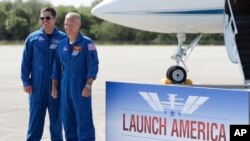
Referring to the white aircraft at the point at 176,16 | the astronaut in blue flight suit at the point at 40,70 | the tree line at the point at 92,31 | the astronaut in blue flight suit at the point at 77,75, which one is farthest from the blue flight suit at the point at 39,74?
the tree line at the point at 92,31

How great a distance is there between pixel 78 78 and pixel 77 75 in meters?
0.04

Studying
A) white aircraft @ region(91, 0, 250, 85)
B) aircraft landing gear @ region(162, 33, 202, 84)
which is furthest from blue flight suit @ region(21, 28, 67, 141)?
aircraft landing gear @ region(162, 33, 202, 84)

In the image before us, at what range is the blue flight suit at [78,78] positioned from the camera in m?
7.55

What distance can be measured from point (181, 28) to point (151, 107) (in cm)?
1103

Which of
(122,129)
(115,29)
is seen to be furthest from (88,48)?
(115,29)

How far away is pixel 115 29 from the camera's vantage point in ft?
302

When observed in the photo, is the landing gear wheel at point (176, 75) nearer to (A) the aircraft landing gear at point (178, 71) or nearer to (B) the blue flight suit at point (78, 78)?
(A) the aircraft landing gear at point (178, 71)

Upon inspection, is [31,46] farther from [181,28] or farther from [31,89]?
[181,28]

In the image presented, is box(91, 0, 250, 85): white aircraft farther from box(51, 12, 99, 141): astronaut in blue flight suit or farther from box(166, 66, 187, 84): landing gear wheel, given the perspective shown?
box(51, 12, 99, 141): astronaut in blue flight suit

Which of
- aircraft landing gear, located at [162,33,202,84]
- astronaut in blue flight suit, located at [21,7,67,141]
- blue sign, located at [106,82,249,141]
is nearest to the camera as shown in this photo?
blue sign, located at [106,82,249,141]

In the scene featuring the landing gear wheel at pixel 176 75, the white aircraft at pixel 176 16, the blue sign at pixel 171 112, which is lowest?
the landing gear wheel at pixel 176 75

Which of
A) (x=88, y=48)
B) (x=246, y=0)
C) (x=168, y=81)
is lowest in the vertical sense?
(x=168, y=81)

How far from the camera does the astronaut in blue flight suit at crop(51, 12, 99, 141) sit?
7543mm

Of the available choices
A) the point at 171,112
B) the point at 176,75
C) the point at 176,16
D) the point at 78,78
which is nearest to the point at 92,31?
the point at 176,75
